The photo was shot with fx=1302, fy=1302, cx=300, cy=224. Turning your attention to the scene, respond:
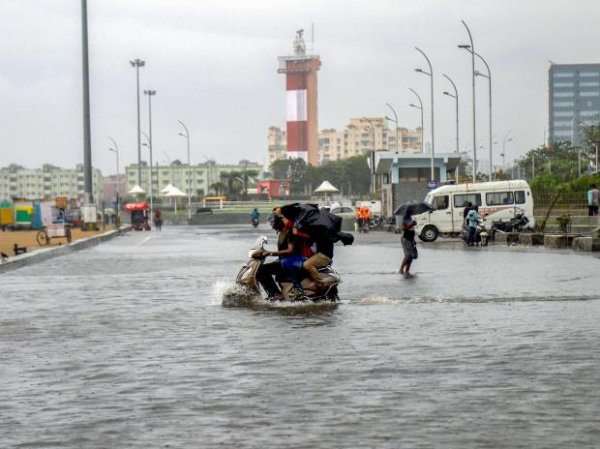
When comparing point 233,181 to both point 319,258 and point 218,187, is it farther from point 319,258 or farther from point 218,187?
point 319,258

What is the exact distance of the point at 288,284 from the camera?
55.8ft

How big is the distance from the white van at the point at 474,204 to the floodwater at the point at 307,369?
90.2 feet

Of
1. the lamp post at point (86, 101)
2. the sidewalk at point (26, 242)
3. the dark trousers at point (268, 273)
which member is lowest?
the sidewalk at point (26, 242)

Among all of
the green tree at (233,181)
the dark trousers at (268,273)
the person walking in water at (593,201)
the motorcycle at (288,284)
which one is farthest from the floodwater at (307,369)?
the green tree at (233,181)

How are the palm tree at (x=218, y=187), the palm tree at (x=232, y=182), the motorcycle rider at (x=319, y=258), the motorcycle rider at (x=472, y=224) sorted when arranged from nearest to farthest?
the motorcycle rider at (x=319, y=258)
the motorcycle rider at (x=472, y=224)
the palm tree at (x=232, y=182)
the palm tree at (x=218, y=187)

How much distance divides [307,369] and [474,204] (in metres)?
38.5

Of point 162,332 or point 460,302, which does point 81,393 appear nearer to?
point 162,332

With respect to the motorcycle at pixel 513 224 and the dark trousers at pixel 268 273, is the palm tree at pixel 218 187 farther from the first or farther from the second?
the dark trousers at pixel 268 273

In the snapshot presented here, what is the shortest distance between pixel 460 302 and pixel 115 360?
23.2ft

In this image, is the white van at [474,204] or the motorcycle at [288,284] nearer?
the motorcycle at [288,284]

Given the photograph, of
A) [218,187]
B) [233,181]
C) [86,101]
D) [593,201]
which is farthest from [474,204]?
[233,181]

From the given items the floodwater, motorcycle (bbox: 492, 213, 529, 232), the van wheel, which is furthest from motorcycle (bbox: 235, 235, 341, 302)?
the van wheel

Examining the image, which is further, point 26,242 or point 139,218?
point 139,218

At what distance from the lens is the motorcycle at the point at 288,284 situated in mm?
16859
